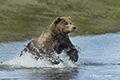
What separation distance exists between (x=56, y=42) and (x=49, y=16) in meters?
27.5

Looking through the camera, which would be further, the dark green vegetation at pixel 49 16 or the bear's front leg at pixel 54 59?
the dark green vegetation at pixel 49 16

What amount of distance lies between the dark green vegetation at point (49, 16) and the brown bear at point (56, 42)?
10.7 metres

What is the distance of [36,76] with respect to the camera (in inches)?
355

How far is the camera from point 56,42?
10859 mm

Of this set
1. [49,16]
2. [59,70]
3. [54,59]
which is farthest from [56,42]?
[49,16]

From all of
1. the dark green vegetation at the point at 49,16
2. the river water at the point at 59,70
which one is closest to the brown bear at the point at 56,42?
the river water at the point at 59,70

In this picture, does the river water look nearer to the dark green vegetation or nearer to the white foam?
the white foam

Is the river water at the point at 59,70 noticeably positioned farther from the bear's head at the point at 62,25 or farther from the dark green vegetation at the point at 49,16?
the dark green vegetation at the point at 49,16

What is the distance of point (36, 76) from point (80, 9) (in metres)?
40.2

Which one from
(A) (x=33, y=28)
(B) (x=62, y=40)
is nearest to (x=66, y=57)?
(B) (x=62, y=40)

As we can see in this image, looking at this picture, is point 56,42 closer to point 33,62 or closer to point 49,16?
point 33,62

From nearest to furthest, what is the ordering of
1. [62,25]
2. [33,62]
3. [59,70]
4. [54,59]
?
[59,70] → [54,59] → [62,25] → [33,62]

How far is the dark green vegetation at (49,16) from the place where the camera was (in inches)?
1038

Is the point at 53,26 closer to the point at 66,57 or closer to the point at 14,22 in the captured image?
the point at 66,57
